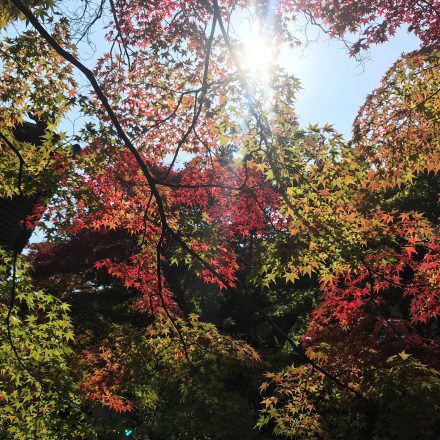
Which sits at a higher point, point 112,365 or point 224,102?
point 224,102

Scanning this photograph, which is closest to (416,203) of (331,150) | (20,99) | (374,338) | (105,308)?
(374,338)

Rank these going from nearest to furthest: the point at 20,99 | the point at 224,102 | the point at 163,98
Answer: the point at 224,102 → the point at 20,99 → the point at 163,98

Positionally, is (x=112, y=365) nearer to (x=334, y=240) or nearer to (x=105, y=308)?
(x=334, y=240)

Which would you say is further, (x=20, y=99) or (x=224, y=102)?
(x=20, y=99)

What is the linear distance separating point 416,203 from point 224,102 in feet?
26.4

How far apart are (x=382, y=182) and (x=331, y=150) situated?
1.09m

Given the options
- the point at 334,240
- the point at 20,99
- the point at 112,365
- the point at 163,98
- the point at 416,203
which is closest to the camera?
the point at 334,240

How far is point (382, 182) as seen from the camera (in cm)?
564

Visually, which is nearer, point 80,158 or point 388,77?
point 388,77

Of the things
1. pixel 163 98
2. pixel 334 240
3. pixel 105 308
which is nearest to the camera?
pixel 334 240

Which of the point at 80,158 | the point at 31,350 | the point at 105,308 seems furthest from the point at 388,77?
the point at 105,308

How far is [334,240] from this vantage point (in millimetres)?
5023

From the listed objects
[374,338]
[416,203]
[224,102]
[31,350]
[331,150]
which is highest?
[416,203]

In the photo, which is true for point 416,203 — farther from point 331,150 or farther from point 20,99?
point 20,99
